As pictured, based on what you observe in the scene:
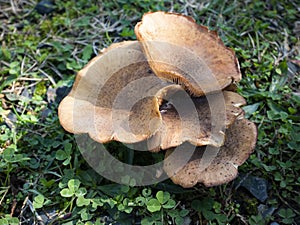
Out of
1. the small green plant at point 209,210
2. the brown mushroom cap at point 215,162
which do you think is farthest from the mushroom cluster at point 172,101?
the small green plant at point 209,210

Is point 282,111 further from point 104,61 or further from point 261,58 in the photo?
point 104,61

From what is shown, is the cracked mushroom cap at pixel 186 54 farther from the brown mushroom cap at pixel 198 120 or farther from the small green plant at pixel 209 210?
the small green plant at pixel 209 210

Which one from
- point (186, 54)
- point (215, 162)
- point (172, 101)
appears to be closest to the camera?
point (215, 162)

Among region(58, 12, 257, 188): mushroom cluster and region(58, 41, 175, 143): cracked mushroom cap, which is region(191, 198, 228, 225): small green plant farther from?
region(58, 41, 175, 143): cracked mushroom cap

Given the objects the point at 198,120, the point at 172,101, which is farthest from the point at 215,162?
the point at 172,101

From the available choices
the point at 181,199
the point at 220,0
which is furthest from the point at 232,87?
the point at 220,0

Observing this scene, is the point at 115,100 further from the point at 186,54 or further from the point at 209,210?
the point at 209,210

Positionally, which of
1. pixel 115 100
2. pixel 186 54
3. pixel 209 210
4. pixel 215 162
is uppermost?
pixel 186 54
